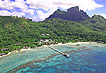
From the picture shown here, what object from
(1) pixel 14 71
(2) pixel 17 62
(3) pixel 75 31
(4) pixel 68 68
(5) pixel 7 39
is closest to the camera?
(1) pixel 14 71

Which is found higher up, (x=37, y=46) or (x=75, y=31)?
(x=75, y=31)

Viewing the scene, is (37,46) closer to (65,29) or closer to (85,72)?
(85,72)

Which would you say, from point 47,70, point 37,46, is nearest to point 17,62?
point 47,70

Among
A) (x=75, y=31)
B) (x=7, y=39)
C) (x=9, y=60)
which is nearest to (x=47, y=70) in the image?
(x=9, y=60)

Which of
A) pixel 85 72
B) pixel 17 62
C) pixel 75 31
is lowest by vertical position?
pixel 85 72

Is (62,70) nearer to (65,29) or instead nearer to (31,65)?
(31,65)

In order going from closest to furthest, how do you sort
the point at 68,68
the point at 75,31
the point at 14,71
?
the point at 14,71, the point at 68,68, the point at 75,31

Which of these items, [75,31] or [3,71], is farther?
[75,31]

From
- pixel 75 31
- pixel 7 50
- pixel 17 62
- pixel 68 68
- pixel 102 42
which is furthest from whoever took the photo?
pixel 75 31

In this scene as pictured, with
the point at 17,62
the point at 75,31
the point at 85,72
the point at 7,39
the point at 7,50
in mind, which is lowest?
the point at 85,72
